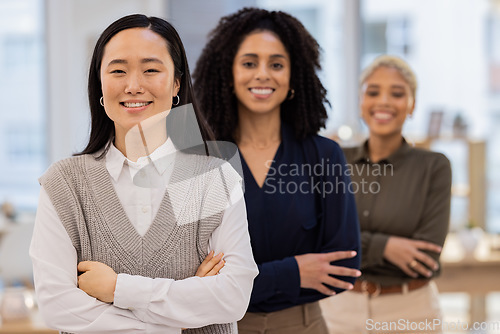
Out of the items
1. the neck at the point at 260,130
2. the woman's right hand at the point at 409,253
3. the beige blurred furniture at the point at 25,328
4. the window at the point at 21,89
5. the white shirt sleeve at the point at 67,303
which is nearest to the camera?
the white shirt sleeve at the point at 67,303

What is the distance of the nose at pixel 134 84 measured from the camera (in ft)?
3.93

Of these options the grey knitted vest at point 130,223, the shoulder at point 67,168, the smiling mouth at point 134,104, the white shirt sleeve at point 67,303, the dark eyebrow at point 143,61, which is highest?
the dark eyebrow at point 143,61

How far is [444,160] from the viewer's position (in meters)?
1.92

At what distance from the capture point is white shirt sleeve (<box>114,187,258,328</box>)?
117 centimetres

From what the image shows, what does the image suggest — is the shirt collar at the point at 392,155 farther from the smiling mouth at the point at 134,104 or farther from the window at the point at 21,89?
the window at the point at 21,89

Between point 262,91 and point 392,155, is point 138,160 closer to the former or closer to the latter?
point 262,91

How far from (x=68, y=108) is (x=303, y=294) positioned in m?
3.00

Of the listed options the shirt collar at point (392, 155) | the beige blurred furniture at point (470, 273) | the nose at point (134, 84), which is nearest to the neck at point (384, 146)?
the shirt collar at point (392, 155)

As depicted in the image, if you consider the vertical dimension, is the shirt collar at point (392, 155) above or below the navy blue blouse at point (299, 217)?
above

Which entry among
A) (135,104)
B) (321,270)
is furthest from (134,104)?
(321,270)

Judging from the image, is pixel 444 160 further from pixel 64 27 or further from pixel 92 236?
pixel 64 27

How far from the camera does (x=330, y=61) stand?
4371 millimetres

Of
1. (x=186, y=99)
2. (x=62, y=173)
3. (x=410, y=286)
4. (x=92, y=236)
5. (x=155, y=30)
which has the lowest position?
(x=410, y=286)

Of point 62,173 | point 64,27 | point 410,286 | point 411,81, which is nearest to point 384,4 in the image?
point 64,27
